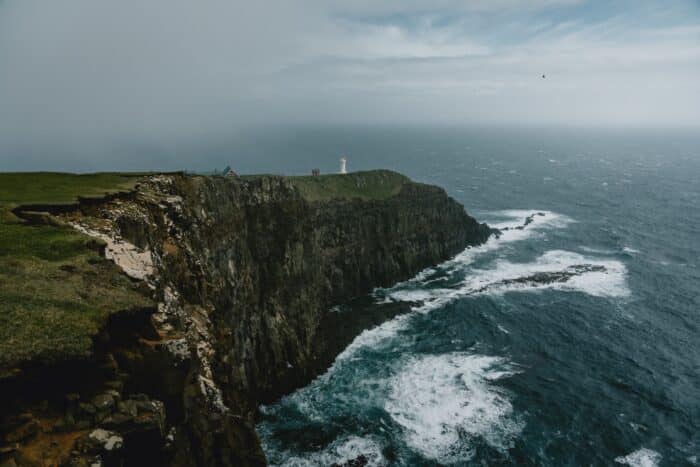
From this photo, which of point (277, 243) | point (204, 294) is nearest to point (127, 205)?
point (204, 294)

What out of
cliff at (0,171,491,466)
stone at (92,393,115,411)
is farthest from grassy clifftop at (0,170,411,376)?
stone at (92,393,115,411)

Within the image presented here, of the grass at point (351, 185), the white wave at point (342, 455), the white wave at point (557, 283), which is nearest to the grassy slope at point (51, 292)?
the white wave at point (342, 455)

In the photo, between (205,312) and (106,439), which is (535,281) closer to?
(205,312)

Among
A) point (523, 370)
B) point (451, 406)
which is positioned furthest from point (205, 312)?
point (523, 370)

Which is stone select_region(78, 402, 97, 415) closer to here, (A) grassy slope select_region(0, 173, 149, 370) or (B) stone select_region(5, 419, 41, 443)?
(B) stone select_region(5, 419, 41, 443)

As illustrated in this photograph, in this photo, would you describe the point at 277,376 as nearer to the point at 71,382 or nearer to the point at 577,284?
the point at 71,382

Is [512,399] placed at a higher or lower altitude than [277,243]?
lower

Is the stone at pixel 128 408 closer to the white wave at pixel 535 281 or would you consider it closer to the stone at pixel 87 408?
the stone at pixel 87 408
